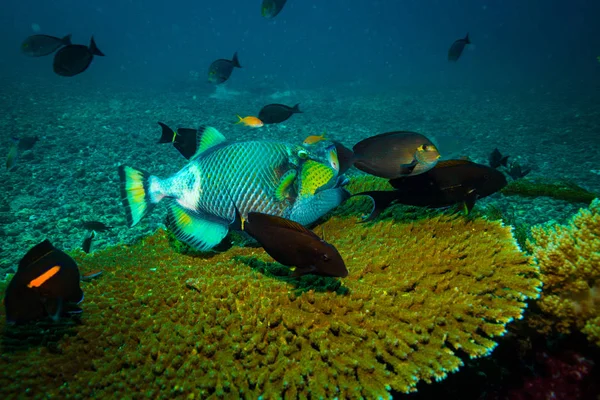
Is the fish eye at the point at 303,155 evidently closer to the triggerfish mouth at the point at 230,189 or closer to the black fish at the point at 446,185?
the triggerfish mouth at the point at 230,189

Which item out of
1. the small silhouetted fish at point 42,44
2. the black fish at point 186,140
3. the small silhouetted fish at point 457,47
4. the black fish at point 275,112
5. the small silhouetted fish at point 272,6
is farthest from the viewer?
the small silhouetted fish at point 457,47

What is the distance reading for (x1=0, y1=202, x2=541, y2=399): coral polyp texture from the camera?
179cm

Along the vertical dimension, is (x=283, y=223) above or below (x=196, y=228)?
above

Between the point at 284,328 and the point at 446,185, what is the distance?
1766 millimetres

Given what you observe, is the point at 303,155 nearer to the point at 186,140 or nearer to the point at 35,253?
the point at 35,253

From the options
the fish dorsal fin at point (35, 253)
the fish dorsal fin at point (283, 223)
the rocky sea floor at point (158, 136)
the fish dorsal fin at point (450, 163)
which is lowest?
the rocky sea floor at point (158, 136)

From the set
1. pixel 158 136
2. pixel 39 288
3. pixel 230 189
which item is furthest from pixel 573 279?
pixel 158 136

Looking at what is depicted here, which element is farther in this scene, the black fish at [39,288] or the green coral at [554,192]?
the green coral at [554,192]

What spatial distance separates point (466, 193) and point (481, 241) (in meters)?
0.57

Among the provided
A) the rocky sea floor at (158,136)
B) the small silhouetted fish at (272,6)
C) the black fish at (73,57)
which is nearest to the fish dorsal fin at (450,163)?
the rocky sea floor at (158,136)

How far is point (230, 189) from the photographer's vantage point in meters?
2.86

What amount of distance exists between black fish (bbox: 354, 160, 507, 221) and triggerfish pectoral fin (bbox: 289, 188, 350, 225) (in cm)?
29

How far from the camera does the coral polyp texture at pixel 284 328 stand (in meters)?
1.79

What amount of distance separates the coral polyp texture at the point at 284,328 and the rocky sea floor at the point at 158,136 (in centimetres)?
479
